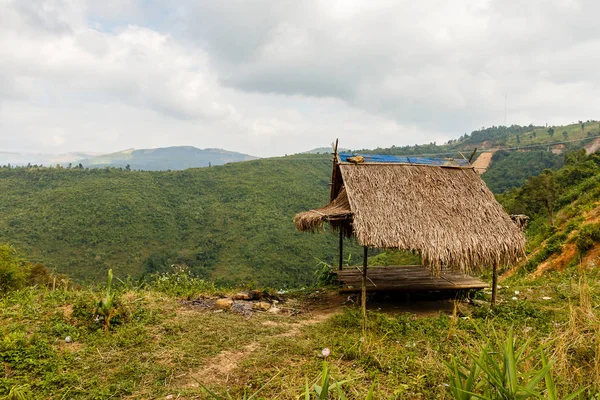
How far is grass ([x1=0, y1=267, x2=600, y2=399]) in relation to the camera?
3.25 m

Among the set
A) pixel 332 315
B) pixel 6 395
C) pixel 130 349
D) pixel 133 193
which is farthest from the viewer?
pixel 133 193

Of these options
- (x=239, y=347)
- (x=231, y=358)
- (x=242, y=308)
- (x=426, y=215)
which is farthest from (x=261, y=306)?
(x=426, y=215)

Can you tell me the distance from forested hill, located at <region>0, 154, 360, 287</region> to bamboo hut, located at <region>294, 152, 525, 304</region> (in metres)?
20.0

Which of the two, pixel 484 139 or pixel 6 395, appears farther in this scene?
pixel 484 139

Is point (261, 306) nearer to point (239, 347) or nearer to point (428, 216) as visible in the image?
point (239, 347)

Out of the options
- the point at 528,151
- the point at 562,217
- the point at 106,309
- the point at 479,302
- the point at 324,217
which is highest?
the point at 528,151

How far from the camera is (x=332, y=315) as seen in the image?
6.28 metres

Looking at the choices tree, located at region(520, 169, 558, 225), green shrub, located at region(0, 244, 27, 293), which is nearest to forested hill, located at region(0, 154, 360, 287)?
tree, located at region(520, 169, 558, 225)

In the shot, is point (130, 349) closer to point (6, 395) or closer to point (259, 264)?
point (6, 395)

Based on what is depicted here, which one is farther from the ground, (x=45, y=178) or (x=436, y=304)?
(x=45, y=178)

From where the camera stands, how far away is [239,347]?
15.1ft

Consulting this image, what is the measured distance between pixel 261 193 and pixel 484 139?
46.8 m

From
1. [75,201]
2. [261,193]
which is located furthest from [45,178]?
[261,193]

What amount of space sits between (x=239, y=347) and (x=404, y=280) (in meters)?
3.98
